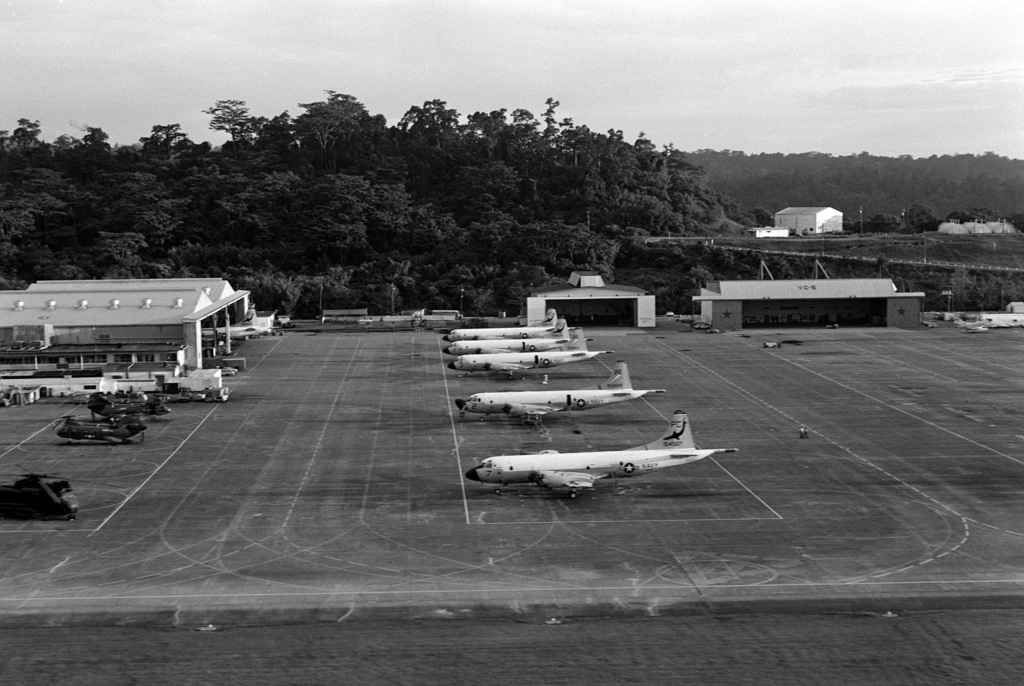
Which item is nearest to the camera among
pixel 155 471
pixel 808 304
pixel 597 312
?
pixel 155 471

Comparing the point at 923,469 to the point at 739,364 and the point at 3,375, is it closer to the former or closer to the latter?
the point at 739,364

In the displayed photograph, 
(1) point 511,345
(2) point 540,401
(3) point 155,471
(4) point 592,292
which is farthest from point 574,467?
(4) point 592,292

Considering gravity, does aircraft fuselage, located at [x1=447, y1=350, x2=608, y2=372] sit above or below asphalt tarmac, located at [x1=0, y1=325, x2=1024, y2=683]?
above

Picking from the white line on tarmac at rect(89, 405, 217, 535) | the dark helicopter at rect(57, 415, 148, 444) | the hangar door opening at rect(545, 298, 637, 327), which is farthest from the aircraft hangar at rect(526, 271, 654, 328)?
the dark helicopter at rect(57, 415, 148, 444)

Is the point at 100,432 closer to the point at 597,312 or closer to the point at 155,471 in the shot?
the point at 155,471

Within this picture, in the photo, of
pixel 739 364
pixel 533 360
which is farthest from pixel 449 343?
pixel 739 364

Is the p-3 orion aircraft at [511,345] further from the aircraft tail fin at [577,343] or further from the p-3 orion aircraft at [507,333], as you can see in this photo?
the p-3 orion aircraft at [507,333]

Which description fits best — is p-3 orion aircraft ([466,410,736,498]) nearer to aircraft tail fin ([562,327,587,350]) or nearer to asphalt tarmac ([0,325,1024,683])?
Result: asphalt tarmac ([0,325,1024,683])
